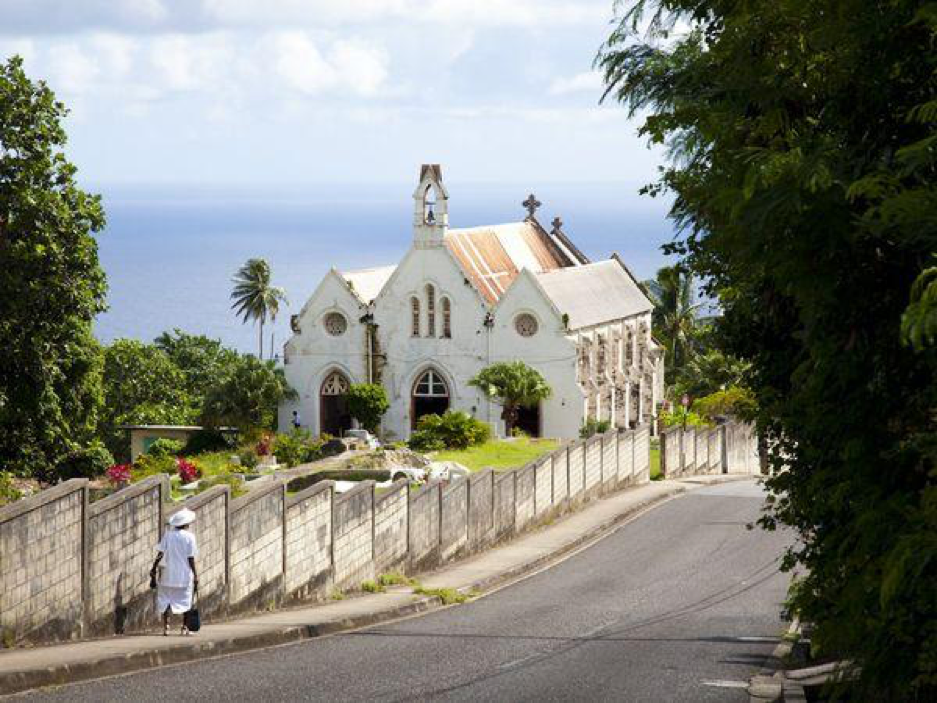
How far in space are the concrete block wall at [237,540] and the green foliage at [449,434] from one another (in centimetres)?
1868

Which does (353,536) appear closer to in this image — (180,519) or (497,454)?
(180,519)

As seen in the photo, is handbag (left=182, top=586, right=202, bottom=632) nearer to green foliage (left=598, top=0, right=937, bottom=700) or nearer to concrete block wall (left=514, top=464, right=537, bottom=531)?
green foliage (left=598, top=0, right=937, bottom=700)

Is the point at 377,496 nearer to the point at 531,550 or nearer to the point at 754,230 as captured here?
the point at 531,550

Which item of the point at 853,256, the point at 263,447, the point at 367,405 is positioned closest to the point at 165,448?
the point at 263,447

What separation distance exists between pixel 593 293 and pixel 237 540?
204 feet

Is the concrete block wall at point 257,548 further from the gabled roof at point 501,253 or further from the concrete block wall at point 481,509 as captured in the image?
the gabled roof at point 501,253

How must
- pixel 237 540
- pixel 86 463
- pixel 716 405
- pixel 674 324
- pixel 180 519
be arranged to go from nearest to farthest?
pixel 180 519, pixel 237 540, pixel 86 463, pixel 716 405, pixel 674 324

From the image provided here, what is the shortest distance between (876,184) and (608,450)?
37490 mm

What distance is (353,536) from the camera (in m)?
29.9

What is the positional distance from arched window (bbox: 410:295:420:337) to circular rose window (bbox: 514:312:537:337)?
5009mm

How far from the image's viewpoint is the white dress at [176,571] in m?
21.3

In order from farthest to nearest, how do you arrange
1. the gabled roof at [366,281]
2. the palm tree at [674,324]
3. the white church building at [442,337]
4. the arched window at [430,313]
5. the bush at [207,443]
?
1. the palm tree at [674,324]
2. the gabled roof at [366,281]
3. the arched window at [430,313]
4. the white church building at [442,337]
5. the bush at [207,443]

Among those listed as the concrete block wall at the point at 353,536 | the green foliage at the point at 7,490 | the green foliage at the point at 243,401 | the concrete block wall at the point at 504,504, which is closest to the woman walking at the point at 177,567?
the concrete block wall at the point at 353,536

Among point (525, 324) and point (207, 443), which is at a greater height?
point (525, 324)
